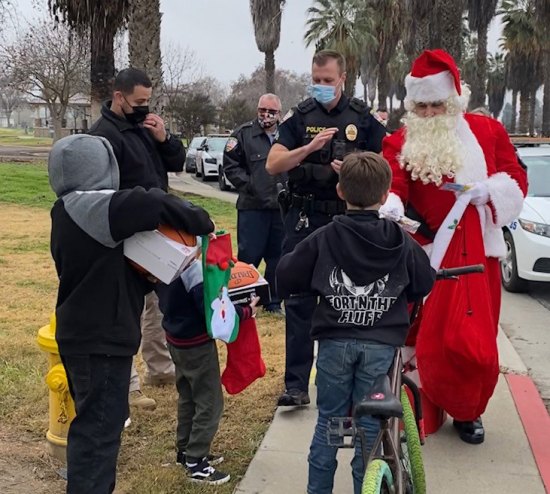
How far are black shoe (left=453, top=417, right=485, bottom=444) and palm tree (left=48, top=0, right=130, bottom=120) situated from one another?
22.9ft

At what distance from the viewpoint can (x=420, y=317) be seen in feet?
12.6

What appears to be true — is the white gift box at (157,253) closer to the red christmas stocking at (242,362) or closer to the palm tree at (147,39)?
the red christmas stocking at (242,362)

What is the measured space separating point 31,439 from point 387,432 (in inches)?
90.2

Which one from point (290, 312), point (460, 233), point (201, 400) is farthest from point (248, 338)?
point (460, 233)

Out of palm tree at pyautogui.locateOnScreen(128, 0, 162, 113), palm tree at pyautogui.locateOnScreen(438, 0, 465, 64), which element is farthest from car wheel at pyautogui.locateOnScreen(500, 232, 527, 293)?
palm tree at pyautogui.locateOnScreen(438, 0, 465, 64)

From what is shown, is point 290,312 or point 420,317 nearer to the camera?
point 420,317

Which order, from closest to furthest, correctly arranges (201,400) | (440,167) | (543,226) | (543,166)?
(201,400)
(440,167)
(543,226)
(543,166)

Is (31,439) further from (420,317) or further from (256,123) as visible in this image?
(256,123)

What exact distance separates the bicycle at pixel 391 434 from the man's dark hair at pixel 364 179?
453mm

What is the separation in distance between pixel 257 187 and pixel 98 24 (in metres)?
4.29

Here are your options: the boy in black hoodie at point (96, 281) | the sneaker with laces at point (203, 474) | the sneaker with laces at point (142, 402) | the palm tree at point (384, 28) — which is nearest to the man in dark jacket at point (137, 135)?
the boy in black hoodie at point (96, 281)

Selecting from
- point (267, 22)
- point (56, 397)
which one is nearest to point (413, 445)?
point (56, 397)

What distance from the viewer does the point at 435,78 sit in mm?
3684

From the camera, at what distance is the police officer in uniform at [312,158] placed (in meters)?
4.04
